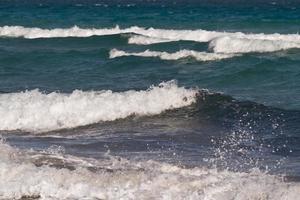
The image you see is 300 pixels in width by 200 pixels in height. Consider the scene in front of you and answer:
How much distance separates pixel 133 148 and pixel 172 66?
13.9 m

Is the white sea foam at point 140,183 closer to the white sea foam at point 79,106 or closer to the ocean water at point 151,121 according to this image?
the ocean water at point 151,121

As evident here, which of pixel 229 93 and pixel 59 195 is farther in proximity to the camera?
pixel 229 93

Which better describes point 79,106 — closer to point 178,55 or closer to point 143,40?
point 178,55

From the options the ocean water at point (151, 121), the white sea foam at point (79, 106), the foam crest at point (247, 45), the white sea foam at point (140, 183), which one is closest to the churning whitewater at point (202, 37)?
the foam crest at point (247, 45)

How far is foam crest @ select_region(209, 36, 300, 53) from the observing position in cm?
3212

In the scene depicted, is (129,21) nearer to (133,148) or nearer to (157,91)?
(157,91)

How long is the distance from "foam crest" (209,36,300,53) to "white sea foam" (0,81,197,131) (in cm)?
1189

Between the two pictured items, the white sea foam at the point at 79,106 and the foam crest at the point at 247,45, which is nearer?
the white sea foam at the point at 79,106

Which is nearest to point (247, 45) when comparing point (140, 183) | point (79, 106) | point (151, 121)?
point (79, 106)

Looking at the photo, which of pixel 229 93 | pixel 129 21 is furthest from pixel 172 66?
pixel 129 21

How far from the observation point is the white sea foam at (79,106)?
18.5 metres

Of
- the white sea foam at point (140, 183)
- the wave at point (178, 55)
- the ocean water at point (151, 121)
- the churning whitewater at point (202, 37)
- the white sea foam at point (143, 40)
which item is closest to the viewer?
the white sea foam at point (140, 183)

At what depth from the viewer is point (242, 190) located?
1111 centimetres

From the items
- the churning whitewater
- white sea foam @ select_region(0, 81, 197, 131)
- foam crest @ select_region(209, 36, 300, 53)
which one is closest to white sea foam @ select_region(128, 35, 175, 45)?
the churning whitewater
